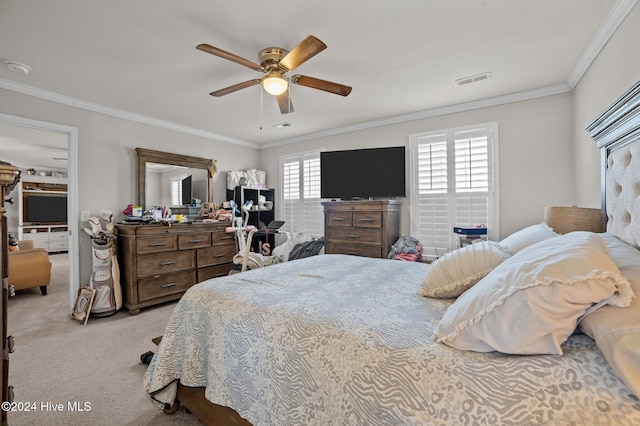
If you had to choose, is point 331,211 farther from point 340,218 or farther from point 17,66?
point 17,66

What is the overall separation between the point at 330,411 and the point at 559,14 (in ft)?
8.81

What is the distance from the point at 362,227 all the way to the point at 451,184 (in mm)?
1237

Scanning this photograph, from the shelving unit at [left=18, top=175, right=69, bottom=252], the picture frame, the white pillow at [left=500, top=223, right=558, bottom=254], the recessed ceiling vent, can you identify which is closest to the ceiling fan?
the recessed ceiling vent

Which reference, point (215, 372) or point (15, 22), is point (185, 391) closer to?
point (215, 372)

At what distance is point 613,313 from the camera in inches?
29.2

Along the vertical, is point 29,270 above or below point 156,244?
below

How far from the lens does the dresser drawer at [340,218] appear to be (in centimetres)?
389

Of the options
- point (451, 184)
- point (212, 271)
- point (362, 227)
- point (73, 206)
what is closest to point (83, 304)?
point (73, 206)

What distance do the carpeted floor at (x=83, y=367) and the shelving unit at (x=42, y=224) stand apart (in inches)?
233

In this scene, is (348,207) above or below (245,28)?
below

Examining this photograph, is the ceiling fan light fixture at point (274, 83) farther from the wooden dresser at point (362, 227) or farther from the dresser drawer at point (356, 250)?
the dresser drawer at point (356, 250)

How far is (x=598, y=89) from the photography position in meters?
2.30

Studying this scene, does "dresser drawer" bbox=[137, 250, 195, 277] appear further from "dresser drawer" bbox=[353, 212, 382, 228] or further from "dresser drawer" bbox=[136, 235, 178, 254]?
"dresser drawer" bbox=[353, 212, 382, 228]

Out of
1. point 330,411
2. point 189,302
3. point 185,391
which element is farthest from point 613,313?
point 185,391
